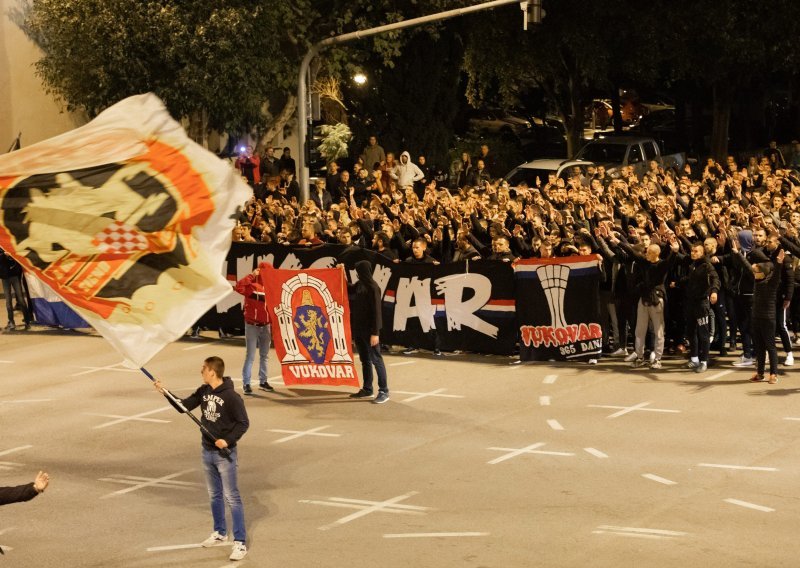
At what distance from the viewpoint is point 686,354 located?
61.5 feet

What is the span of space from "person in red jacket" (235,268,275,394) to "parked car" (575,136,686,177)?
62.9 ft

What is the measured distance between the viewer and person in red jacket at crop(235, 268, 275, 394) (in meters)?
17.3

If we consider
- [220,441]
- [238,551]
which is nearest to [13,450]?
[220,441]

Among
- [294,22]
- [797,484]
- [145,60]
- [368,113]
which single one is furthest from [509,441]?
[368,113]

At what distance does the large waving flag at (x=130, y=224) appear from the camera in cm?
1021

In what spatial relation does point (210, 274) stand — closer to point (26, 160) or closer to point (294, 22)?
point (26, 160)

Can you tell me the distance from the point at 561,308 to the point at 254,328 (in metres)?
4.20

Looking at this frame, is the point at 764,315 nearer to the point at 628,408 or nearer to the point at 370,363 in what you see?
the point at 628,408

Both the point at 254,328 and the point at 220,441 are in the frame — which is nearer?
the point at 220,441

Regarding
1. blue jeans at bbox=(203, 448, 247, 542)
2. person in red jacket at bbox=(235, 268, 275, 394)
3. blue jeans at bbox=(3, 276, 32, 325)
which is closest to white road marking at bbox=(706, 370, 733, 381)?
person in red jacket at bbox=(235, 268, 275, 394)

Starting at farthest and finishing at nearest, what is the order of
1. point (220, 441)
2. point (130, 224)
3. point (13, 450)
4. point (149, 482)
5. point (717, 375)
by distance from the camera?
point (717, 375) → point (13, 450) → point (149, 482) → point (220, 441) → point (130, 224)

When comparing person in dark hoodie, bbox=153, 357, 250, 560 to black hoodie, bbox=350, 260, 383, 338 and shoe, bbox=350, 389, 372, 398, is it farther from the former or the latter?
shoe, bbox=350, 389, 372, 398

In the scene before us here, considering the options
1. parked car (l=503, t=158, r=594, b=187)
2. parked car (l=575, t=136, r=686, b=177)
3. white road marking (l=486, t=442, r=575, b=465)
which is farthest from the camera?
parked car (l=575, t=136, r=686, b=177)

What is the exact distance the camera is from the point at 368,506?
40.3ft
